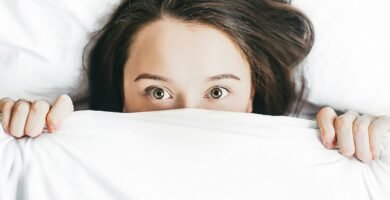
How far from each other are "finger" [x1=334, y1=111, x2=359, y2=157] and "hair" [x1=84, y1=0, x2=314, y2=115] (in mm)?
240

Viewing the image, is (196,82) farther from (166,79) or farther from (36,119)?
(36,119)

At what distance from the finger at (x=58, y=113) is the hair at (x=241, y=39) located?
0.73ft

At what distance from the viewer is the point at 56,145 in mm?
785

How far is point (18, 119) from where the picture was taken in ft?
2.63

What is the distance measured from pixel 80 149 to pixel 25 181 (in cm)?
9

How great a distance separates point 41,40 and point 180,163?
43cm

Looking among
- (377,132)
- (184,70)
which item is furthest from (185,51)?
(377,132)

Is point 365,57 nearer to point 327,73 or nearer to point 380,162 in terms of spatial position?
point 327,73

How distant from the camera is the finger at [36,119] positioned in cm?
80

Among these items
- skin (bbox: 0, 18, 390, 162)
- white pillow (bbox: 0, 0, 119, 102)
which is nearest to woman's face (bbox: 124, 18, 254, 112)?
skin (bbox: 0, 18, 390, 162)

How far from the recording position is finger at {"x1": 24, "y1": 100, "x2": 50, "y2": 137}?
797mm

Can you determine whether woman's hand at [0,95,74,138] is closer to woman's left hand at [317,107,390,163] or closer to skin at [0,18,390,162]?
skin at [0,18,390,162]

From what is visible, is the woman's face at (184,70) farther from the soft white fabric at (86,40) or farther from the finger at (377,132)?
the finger at (377,132)

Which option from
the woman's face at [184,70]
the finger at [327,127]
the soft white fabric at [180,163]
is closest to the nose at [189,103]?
the woman's face at [184,70]
